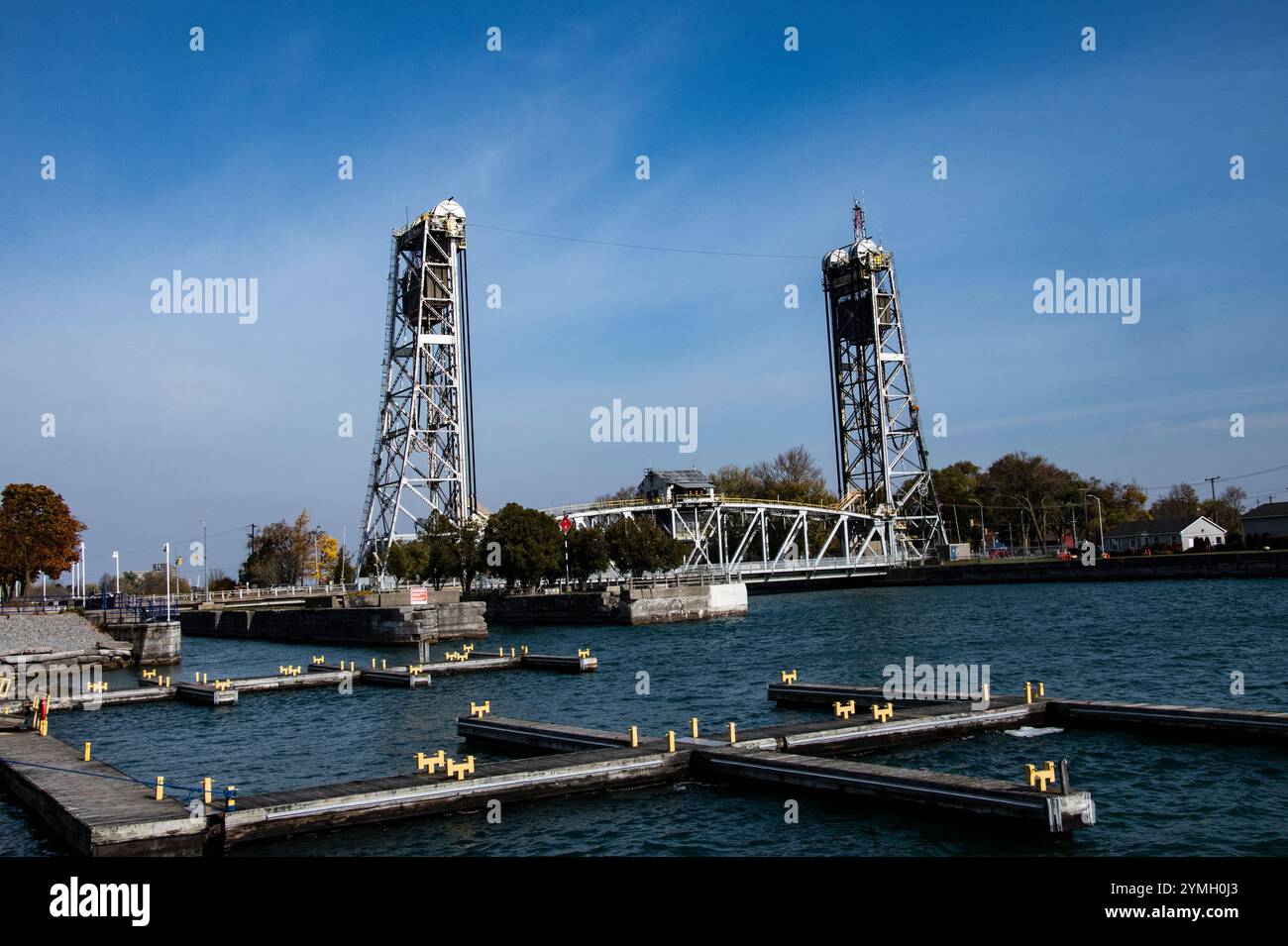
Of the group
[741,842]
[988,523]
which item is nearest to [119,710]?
[741,842]

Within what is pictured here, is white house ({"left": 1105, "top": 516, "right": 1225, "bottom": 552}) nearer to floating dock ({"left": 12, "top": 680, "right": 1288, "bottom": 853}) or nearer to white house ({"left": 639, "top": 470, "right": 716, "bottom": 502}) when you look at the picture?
white house ({"left": 639, "top": 470, "right": 716, "bottom": 502})

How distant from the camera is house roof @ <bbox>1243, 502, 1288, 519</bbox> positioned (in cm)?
10750

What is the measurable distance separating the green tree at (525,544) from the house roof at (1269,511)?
235ft

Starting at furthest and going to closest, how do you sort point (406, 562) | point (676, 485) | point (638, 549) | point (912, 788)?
point (676, 485) < point (638, 549) < point (406, 562) < point (912, 788)

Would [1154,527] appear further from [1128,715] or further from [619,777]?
[619,777]

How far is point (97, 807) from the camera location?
17.9 m

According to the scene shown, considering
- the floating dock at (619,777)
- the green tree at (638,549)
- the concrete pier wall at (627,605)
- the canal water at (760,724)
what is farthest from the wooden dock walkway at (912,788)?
the green tree at (638,549)

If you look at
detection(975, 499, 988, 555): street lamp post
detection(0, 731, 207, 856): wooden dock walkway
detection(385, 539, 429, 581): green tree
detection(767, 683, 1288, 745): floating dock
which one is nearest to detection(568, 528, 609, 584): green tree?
detection(385, 539, 429, 581): green tree

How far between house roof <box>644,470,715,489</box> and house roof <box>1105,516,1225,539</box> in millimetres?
53523

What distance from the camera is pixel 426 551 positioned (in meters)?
94.3

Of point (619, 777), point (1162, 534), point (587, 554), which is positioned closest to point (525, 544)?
point (587, 554)

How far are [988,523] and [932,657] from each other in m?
115

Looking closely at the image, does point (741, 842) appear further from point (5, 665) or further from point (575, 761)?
point (5, 665)

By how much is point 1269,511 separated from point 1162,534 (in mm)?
17970
